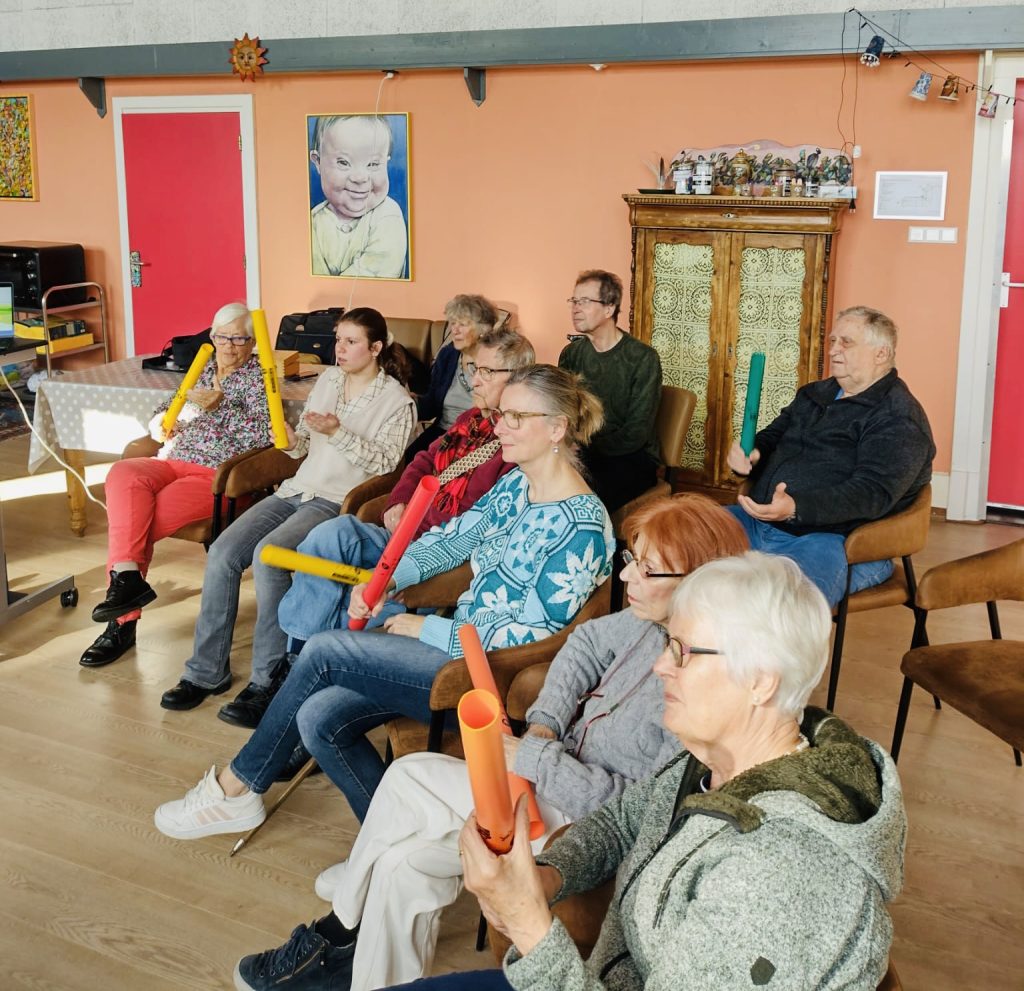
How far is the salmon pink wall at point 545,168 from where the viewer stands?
18.9 ft

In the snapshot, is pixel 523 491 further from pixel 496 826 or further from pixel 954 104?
pixel 954 104

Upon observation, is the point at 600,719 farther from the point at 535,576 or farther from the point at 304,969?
the point at 304,969

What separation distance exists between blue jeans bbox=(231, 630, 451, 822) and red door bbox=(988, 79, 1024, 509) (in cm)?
414

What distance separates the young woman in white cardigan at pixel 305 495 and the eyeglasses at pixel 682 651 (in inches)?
85.8

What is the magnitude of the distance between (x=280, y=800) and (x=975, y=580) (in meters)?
1.92

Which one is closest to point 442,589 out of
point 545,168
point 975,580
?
point 975,580

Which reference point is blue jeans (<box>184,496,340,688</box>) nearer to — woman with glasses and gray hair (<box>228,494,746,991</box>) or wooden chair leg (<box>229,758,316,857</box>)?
wooden chair leg (<box>229,758,316,857</box>)

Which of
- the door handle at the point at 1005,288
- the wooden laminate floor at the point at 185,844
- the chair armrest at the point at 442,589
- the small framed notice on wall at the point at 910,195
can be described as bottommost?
the wooden laminate floor at the point at 185,844

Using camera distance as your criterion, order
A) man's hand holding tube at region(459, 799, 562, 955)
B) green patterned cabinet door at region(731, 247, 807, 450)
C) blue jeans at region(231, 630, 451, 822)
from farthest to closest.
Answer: green patterned cabinet door at region(731, 247, 807, 450), blue jeans at region(231, 630, 451, 822), man's hand holding tube at region(459, 799, 562, 955)

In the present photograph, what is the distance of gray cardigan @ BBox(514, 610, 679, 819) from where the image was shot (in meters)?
2.12

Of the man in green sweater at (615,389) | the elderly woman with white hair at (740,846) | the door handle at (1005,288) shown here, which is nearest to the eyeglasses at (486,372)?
A: the man in green sweater at (615,389)

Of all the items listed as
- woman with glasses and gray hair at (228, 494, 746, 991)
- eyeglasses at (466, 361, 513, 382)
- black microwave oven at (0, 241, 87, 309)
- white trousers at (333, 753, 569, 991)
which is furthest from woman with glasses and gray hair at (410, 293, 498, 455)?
black microwave oven at (0, 241, 87, 309)

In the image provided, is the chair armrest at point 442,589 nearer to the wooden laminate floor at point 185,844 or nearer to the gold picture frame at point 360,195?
the wooden laminate floor at point 185,844

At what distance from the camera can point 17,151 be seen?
8.32 meters
